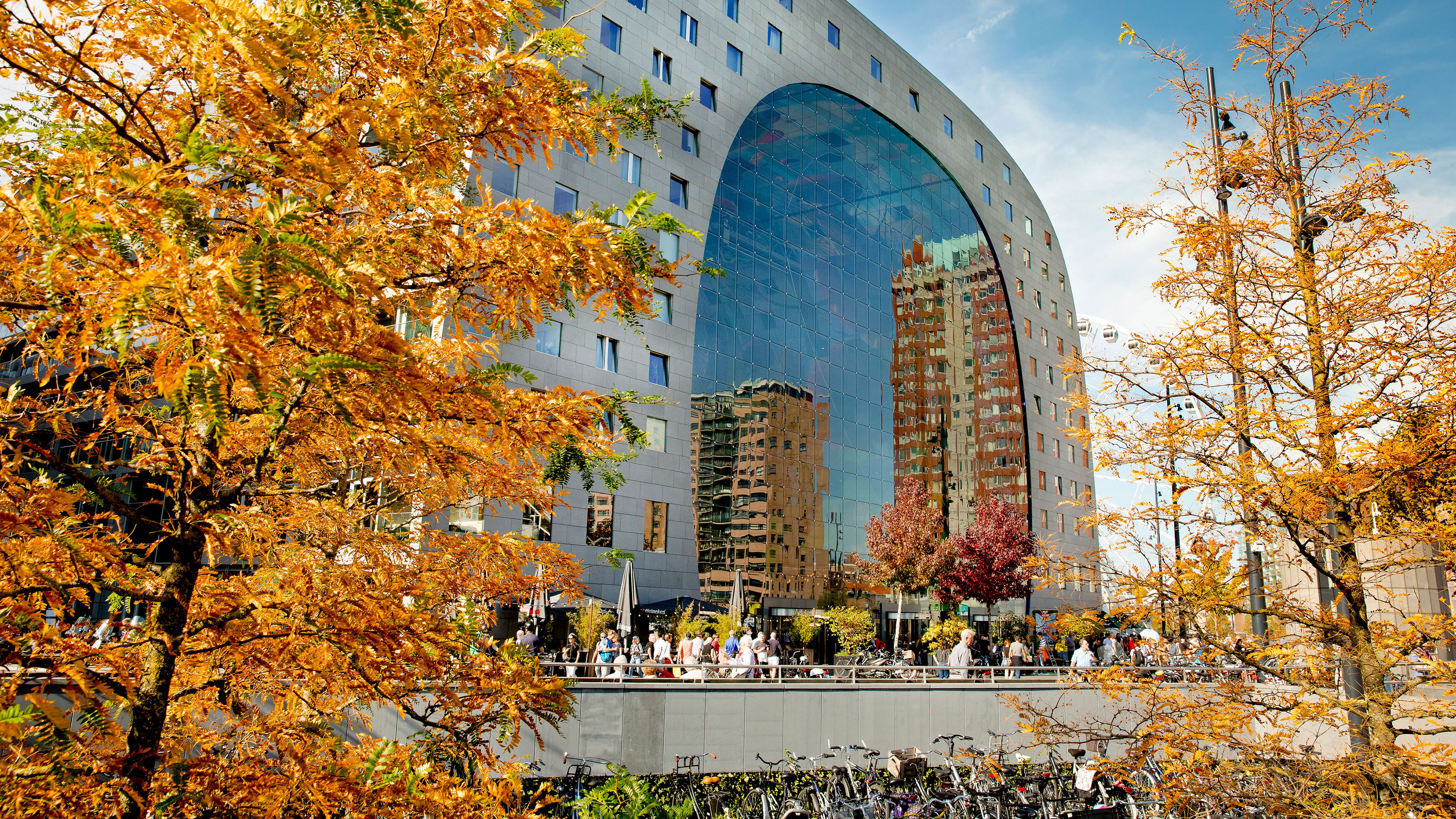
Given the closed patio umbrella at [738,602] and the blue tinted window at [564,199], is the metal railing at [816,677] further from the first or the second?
the blue tinted window at [564,199]

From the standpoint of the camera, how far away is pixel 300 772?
3.51 metres

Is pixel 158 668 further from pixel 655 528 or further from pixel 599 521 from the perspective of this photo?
pixel 655 528

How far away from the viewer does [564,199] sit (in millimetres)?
30781

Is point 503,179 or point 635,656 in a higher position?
point 503,179

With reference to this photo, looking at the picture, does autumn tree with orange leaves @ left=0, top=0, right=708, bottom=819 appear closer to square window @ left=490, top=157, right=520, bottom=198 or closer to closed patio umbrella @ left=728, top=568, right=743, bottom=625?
closed patio umbrella @ left=728, top=568, right=743, bottom=625

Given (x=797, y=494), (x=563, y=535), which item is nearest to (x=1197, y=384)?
(x=563, y=535)

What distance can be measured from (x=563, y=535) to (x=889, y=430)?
25070 millimetres

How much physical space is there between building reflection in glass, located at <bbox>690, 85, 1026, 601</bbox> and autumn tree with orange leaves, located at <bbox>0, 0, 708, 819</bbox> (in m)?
29.3

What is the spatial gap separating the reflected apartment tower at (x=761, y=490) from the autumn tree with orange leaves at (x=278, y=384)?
95.2 feet

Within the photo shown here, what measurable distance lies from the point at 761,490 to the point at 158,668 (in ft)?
114

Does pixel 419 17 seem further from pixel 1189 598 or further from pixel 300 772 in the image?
pixel 1189 598

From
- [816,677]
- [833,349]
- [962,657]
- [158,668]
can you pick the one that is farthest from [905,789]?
[833,349]

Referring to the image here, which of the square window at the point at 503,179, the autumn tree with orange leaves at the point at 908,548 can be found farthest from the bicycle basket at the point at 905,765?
the autumn tree with orange leaves at the point at 908,548

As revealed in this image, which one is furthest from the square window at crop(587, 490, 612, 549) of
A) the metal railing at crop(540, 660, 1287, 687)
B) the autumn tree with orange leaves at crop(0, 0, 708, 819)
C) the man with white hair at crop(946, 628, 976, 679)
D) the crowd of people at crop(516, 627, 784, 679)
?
the autumn tree with orange leaves at crop(0, 0, 708, 819)
